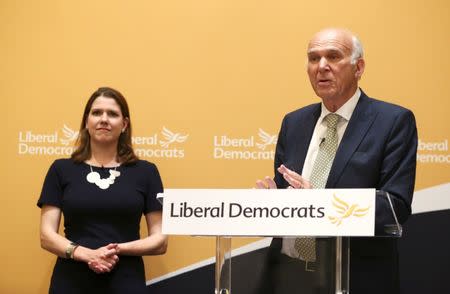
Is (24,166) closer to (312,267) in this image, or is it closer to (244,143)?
(244,143)

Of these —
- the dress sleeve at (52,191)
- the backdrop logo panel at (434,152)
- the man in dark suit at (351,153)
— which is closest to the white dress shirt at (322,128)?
the man in dark suit at (351,153)

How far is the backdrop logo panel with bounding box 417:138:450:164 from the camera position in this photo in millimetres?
3799

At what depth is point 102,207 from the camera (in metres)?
Answer: 3.50

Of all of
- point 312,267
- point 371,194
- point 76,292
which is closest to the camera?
point 371,194

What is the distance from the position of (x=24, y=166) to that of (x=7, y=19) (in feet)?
2.83

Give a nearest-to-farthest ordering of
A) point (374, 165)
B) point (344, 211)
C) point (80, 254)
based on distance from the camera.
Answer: point (344, 211) < point (374, 165) < point (80, 254)

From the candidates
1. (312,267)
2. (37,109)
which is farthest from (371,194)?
(37,109)

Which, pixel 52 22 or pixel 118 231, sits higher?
pixel 52 22

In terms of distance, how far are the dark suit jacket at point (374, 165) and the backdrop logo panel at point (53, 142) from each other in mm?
1631

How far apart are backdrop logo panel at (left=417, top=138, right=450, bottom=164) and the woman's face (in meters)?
1.65

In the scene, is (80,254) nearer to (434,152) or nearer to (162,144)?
(162,144)

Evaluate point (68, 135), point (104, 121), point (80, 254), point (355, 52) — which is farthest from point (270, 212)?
point (68, 135)

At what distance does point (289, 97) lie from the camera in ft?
12.7

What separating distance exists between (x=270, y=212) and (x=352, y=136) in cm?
73
